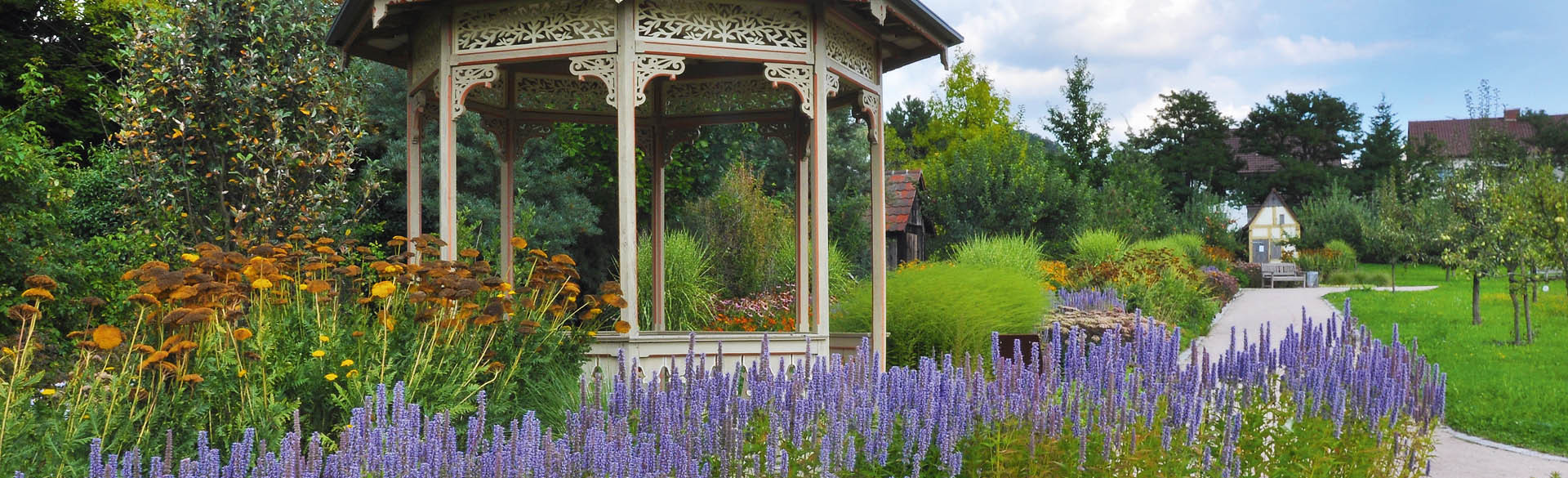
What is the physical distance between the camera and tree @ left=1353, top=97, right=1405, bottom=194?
172ft

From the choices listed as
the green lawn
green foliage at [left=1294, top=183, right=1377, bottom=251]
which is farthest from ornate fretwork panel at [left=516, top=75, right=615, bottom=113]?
green foliage at [left=1294, top=183, right=1377, bottom=251]

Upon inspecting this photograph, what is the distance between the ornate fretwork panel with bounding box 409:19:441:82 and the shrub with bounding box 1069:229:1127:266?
12733mm

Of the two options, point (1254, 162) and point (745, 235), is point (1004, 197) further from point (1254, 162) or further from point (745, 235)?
point (1254, 162)

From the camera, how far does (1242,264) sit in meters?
33.2

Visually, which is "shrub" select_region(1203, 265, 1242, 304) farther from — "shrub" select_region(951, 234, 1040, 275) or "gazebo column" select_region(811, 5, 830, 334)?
"gazebo column" select_region(811, 5, 830, 334)

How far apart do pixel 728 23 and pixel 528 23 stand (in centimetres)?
120

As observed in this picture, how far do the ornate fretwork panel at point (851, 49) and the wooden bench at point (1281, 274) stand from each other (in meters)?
27.4

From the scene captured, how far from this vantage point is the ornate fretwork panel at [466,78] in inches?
273

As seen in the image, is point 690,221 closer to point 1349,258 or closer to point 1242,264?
point 1242,264

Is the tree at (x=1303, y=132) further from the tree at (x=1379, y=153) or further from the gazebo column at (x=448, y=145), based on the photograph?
the gazebo column at (x=448, y=145)

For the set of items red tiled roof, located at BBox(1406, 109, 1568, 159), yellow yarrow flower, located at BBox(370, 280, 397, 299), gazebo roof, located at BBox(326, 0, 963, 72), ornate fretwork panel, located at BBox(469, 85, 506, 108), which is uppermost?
red tiled roof, located at BBox(1406, 109, 1568, 159)

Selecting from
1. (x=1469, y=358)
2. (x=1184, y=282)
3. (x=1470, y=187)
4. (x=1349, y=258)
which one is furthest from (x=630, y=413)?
(x=1349, y=258)

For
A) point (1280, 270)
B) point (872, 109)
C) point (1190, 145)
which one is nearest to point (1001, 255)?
point (872, 109)

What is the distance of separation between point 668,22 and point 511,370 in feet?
7.98
